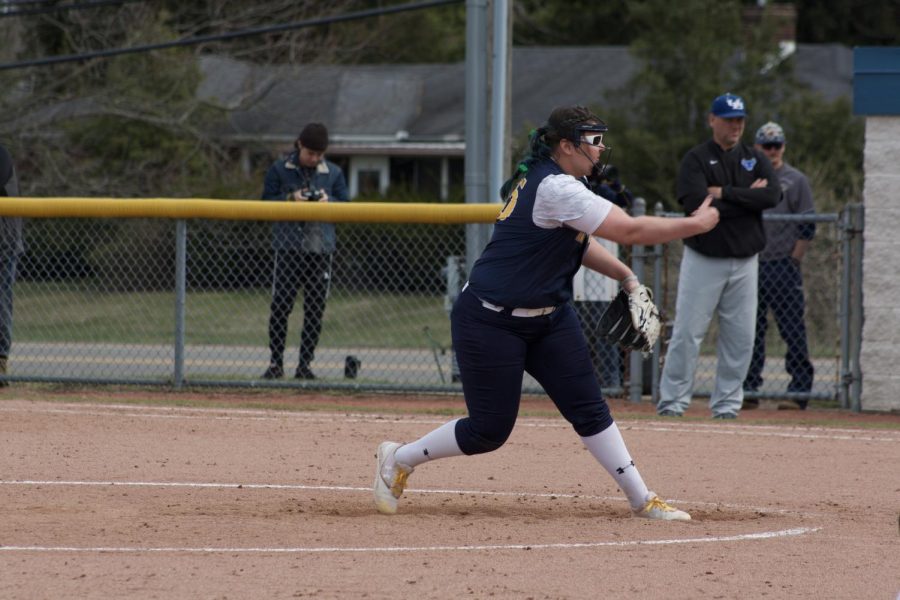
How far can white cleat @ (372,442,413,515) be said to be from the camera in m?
7.00

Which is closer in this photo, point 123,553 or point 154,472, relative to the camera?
point 123,553

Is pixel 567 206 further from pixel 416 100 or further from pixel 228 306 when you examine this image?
pixel 416 100

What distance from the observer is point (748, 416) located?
11328mm

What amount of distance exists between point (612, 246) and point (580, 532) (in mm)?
5453

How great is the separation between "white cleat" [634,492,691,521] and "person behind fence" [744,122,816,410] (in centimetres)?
513

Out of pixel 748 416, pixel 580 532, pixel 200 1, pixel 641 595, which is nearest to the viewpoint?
pixel 641 595

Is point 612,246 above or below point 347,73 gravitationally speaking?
Result: below

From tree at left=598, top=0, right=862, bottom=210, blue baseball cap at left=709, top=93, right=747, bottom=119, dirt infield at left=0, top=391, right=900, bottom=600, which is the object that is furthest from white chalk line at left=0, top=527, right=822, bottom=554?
tree at left=598, top=0, right=862, bottom=210

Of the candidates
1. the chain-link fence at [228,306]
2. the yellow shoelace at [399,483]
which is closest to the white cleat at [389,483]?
the yellow shoelace at [399,483]

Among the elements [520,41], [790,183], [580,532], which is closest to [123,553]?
[580,532]

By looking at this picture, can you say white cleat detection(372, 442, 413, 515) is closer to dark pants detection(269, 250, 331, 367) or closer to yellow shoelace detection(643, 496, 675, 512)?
yellow shoelace detection(643, 496, 675, 512)

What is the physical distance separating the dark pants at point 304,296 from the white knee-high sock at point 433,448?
5287 millimetres

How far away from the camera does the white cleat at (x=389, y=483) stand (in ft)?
23.0

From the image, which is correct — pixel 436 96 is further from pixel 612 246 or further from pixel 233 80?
pixel 612 246
